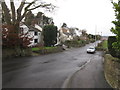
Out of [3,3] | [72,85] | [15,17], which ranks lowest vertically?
[72,85]

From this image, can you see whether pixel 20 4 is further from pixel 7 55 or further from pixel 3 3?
pixel 7 55

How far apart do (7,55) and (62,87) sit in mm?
15161

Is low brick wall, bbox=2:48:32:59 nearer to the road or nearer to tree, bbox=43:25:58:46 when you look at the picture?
the road

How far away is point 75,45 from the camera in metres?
57.3

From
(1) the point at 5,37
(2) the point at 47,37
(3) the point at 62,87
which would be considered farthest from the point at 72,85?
(2) the point at 47,37

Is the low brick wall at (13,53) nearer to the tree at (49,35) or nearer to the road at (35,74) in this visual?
the road at (35,74)

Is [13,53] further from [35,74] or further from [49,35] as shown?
[49,35]

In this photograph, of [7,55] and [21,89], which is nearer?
[21,89]

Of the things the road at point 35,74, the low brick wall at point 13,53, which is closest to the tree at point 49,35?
the low brick wall at point 13,53

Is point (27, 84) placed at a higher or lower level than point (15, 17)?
lower

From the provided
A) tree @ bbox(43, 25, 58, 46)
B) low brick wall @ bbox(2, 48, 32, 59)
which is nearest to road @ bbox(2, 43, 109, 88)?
low brick wall @ bbox(2, 48, 32, 59)

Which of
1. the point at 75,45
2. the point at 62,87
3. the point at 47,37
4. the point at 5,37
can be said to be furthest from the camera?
the point at 75,45

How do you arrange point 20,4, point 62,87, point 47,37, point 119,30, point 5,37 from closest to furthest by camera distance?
point 119,30
point 62,87
point 5,37
point 20,4
point 47,37

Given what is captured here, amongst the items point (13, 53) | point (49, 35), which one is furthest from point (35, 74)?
point (49, 35)
